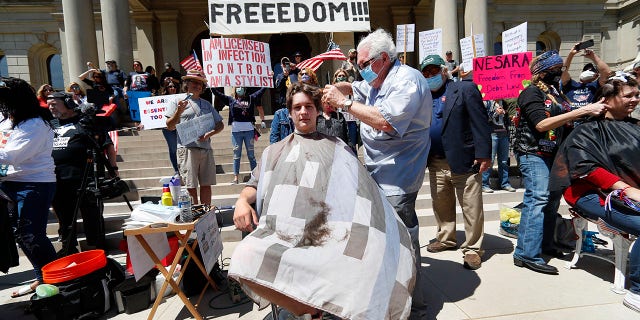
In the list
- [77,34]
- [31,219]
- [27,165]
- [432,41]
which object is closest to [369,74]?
[27,165]

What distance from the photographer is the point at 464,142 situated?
405 centimetres

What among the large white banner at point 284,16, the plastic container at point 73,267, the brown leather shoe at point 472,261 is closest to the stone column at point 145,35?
the large white banner at point 284,16

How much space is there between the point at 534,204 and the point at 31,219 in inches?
199

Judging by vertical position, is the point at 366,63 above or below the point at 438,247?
above

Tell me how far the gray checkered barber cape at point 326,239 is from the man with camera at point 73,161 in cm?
315

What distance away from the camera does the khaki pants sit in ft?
13.5

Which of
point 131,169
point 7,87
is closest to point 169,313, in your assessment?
point 7,87

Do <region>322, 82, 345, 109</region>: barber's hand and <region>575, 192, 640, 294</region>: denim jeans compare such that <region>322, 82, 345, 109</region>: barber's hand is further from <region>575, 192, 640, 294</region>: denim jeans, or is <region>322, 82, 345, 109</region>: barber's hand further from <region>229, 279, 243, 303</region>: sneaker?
<region>575, 192, 640, 294</region>: denim jeans

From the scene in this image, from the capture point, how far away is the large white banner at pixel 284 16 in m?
8.76

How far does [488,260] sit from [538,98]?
72.3 inches

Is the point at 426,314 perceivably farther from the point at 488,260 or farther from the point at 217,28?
the point at 217,28

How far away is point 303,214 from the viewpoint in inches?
88.6

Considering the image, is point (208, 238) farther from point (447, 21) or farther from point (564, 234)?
point (447, 21)

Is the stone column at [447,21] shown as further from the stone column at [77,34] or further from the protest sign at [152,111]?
the stone column at [77,34]
